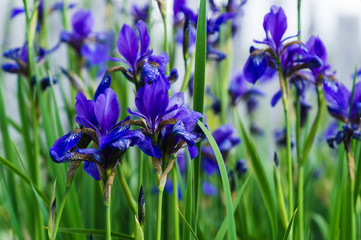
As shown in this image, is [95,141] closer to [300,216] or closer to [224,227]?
[224,227]

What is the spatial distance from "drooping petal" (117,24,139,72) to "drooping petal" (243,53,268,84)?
0.69 ft

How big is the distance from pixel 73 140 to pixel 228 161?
0.69 metres

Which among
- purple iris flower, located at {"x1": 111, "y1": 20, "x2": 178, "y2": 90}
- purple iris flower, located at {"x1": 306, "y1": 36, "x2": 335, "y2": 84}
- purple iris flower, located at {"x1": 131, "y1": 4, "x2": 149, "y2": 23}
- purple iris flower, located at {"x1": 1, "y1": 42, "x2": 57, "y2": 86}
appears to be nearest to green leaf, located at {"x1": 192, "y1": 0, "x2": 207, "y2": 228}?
purple iris flower, located at {"x1": 111, "y1": 20, "x2": 178, "y2": 90}

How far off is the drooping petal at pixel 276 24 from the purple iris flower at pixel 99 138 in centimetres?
34

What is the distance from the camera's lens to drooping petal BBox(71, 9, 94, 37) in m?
1.26

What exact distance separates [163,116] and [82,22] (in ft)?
2.76

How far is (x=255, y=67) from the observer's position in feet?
2.28

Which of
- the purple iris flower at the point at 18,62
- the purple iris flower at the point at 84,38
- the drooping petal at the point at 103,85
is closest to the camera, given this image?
the drooping petal at the point at 103,85

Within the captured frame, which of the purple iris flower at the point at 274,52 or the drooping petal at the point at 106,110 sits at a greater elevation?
the purple iris flower at the point at 274,52

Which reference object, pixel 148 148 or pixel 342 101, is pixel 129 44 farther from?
pixel 342 101

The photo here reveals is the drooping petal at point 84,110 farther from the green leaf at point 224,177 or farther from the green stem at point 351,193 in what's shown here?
the green stem at point 351,193

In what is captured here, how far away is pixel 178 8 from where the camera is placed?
0.88 metres

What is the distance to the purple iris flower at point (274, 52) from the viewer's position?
0.70 metres

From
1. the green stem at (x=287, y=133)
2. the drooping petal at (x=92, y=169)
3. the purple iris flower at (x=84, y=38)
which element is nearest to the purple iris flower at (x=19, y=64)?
the purple iris flower at (x=84, y=38)
